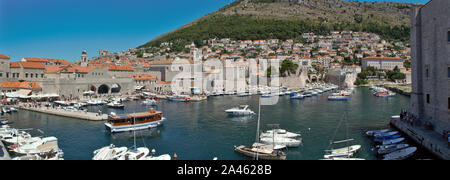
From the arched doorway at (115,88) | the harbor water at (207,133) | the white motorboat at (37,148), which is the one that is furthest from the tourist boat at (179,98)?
the white motorboat at (37,148)

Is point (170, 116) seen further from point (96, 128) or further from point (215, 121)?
point (96, 128)

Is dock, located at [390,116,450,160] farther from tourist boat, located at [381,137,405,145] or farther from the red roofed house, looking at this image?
the red roofed house

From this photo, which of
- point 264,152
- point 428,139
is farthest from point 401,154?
point 264,152

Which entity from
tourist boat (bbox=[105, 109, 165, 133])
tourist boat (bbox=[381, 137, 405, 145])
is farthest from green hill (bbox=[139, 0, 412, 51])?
tourist boat (bbox=[381, 137, 405, 145])

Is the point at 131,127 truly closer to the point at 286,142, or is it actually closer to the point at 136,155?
the point at 136,155

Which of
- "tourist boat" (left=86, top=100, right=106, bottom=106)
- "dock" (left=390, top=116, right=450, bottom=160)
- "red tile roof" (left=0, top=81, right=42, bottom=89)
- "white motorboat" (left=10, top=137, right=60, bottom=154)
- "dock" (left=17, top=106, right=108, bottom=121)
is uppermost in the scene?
"red tile roof" (left=0, top=81, right=42, bottom=89)
